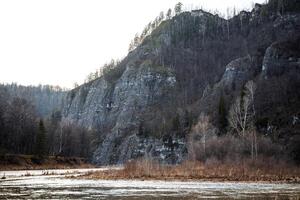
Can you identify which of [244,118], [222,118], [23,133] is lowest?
[23,133]

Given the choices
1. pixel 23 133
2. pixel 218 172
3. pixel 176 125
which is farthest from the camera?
pixel 176 125

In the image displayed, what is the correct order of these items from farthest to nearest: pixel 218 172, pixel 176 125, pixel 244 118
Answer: pixel 176 125 < pixel 244 118 < pixel 218 172

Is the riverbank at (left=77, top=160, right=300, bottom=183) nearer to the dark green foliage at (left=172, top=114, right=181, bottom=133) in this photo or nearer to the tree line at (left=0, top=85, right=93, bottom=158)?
the tree line at (left=0, top=85, right=93, bottom=158)

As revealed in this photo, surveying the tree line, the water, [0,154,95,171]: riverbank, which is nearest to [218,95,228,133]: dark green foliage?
[0,154,95,171]: riverbank

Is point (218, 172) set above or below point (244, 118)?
below

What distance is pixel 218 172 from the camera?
67.9 metres

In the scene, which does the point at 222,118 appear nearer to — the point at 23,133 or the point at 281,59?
the point at 281,59

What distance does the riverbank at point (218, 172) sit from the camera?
206 ft

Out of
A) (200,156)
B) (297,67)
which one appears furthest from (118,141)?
(200,156)

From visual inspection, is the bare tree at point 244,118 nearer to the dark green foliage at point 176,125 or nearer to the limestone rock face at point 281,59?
the limestone rock face at point 281,59

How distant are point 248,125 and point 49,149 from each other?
84.2 meters

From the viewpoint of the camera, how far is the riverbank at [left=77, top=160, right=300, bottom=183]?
6266cm

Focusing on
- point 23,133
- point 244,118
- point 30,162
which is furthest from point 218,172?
point 23,133

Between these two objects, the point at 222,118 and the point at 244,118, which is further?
the point at 222,118
